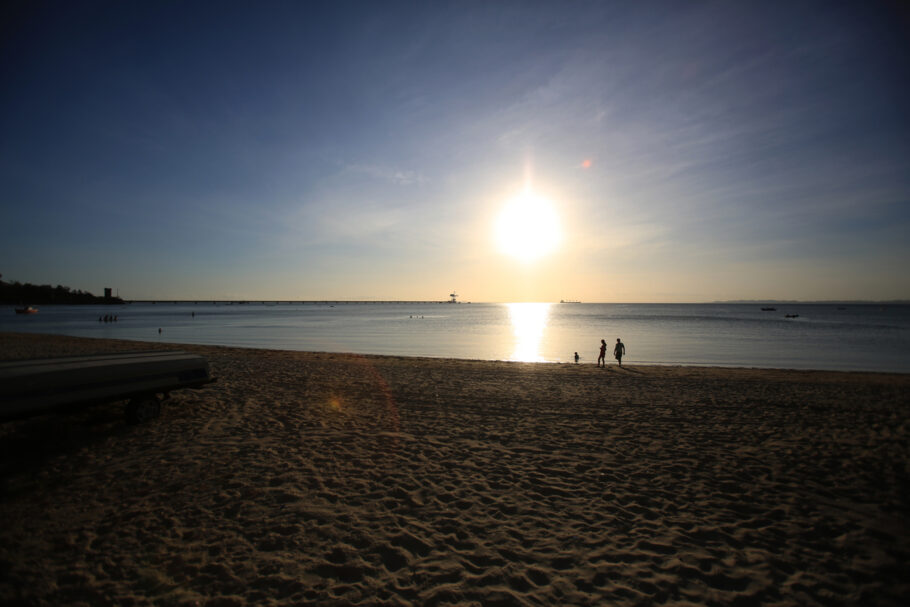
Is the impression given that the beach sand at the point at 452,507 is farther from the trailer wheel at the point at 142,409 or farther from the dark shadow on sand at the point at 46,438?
the trailer wheel at the point at 142,409

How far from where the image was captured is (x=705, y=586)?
4.20 metres

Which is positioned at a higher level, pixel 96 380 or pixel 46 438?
pixel 96 380

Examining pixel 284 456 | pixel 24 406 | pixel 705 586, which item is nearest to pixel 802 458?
pixel 705 586

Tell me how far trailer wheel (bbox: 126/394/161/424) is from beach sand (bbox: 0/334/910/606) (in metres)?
0.24

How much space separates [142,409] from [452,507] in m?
7.81

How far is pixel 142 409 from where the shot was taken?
8.95 m

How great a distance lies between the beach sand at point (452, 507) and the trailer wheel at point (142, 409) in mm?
235

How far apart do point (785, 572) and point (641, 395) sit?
9.64 metres

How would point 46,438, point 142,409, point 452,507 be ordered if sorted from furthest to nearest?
point 142,409, point 46,438, point 452,507

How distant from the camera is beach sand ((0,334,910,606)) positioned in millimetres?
4148

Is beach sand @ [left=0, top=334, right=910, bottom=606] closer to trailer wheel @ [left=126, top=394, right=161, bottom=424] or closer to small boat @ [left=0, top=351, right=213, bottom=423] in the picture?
trailer wheel @ [left=126, top=394, right=161, bottom=424]

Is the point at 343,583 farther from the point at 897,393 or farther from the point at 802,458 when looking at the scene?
the point at 897,393

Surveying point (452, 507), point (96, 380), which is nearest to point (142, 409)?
point (96, 380)

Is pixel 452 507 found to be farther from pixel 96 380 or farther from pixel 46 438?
pixel 46 438
